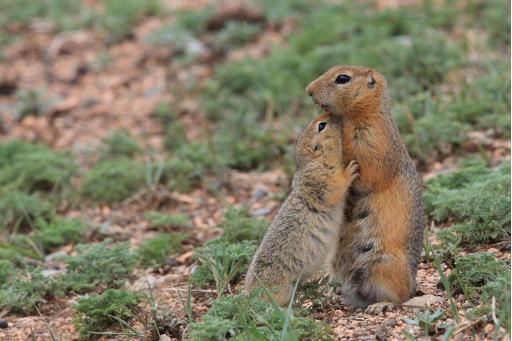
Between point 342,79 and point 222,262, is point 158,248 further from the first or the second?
point 342,79

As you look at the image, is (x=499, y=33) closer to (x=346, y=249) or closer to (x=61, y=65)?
(x=346, y=249)

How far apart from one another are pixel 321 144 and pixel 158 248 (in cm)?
216

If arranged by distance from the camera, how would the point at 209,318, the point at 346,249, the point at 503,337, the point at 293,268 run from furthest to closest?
the point at 346,249, the point at 293,268, the point at 209,318, the point at 503,337

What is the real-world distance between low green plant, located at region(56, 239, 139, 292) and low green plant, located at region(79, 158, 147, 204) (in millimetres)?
1934

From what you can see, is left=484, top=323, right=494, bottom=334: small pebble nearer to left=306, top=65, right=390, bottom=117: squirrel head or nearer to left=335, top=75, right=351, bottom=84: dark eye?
left=306, top=65, right=390, bottom=117: squirrel head

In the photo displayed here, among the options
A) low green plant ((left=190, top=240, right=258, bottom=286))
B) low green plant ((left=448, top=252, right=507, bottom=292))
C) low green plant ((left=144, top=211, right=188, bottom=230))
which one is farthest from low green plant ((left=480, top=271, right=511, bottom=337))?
low green plant ((left=144, top=211, right=188, bottom=230))

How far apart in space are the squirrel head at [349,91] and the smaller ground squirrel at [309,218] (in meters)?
0.15

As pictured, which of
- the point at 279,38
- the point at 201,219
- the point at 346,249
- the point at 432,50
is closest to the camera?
the point at 346,249

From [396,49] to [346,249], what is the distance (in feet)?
14.1

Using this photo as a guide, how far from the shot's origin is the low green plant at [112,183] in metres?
7.40

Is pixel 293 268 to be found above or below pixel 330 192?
below

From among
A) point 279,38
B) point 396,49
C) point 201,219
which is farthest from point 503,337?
point 279,38

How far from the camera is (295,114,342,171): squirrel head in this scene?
4.60 m

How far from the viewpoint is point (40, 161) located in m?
7.76
